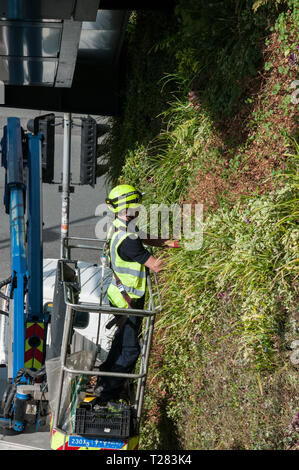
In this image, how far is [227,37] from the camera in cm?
733

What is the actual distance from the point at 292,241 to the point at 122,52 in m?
8.29

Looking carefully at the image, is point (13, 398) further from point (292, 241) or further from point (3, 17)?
point (3, 17)

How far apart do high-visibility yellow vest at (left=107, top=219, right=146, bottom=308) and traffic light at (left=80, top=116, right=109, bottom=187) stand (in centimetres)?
516

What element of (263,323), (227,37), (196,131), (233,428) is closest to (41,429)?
(233,428)

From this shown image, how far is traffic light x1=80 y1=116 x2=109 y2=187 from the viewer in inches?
443

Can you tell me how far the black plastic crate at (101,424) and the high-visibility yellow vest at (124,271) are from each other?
3.59 feet

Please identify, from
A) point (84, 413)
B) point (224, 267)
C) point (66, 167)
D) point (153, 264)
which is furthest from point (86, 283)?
point (84, 413)

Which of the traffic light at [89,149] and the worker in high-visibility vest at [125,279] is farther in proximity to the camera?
the traffic light at [89,149]

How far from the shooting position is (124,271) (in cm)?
626

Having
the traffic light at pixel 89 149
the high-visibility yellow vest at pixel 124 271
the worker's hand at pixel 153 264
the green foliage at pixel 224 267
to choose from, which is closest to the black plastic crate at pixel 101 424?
the green foliage at pixel 224 267

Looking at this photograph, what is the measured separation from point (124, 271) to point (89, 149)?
17.8 ft

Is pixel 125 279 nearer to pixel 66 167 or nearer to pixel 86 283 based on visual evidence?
pixel 86 283

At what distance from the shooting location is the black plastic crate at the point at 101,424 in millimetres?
5539

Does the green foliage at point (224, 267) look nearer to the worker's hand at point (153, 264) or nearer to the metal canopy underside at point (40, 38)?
the worker's hand at point (153, 264)
